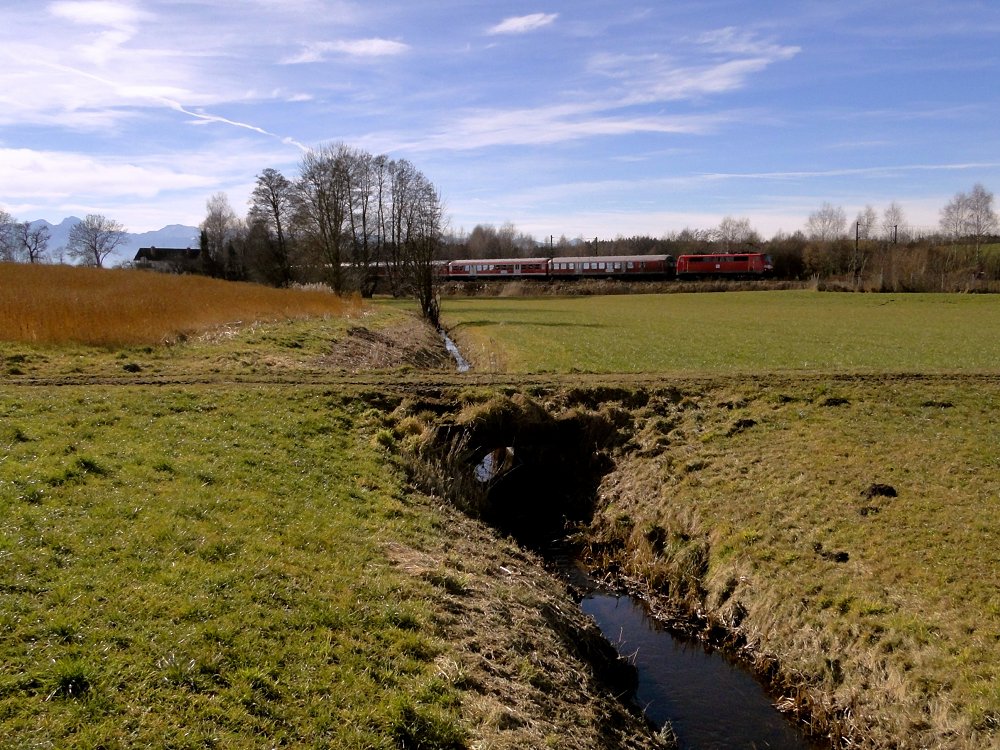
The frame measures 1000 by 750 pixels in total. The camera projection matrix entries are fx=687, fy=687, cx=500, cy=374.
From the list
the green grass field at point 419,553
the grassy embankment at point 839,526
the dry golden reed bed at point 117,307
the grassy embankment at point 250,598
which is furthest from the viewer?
the dry golden reed bed at point 117,307

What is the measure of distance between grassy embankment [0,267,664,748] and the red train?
234 feet

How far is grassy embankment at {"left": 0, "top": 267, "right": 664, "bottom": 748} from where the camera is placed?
4.79m

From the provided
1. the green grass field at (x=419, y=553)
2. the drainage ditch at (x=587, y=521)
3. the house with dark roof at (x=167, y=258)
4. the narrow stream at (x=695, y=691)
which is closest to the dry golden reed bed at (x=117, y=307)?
the green grass field at (x=419, y=553)

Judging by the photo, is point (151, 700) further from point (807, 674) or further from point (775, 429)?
point (775, 429)

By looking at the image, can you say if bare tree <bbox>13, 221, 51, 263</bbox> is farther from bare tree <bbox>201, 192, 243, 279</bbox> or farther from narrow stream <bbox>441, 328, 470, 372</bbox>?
narrow stream <bbox>441, 328, 470, 372</bbox>

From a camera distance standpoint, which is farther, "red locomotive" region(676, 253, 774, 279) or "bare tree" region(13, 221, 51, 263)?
"bare tree" region(13, 221, 51, 263)

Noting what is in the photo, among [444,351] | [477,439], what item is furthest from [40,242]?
[477,439]

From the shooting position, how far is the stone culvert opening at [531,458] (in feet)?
44.2

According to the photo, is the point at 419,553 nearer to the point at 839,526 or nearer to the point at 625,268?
the point at 839,526

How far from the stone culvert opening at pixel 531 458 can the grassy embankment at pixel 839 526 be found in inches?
30.1

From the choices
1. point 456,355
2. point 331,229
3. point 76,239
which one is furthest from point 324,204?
point 76,239

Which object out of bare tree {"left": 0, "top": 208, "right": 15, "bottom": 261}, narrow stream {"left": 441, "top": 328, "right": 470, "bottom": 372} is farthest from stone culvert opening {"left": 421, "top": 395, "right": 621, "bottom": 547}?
bare tree {"left": 0, "top": 208, "right": 15, "bottom": 261}

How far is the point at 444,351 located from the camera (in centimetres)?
3350

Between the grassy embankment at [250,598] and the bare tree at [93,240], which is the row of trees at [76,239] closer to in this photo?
the bare tree at [93,240]
